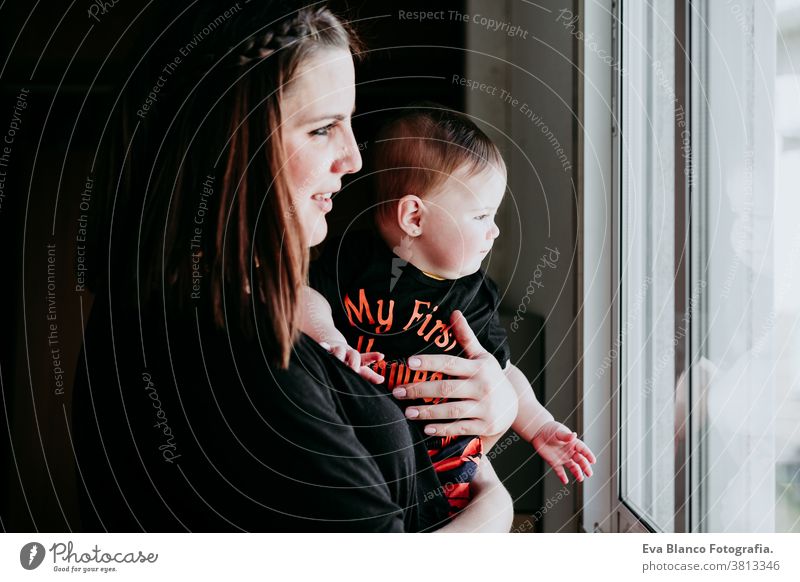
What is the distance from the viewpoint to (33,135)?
0.70 metres

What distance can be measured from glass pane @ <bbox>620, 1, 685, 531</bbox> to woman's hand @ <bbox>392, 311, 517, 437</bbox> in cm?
14

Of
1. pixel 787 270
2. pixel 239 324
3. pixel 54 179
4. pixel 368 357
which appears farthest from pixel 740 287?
pixel 54 179

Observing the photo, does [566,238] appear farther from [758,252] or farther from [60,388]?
[60,388]

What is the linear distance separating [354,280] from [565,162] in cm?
26

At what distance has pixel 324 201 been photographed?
26.9 inches

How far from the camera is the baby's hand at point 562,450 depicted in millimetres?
718

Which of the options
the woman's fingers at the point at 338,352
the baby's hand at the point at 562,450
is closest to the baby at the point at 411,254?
the woman's fingers at the point at 338,352

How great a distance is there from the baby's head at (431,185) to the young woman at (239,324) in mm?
45

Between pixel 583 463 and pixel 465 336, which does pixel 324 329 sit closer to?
pixel 465 336

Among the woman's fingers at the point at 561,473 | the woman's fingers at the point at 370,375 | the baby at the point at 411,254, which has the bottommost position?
the woman's fingers at the point at 561,473

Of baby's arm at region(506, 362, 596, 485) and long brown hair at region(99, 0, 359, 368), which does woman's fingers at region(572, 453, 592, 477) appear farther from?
long brown hair at region(99, 0, 359, 368)

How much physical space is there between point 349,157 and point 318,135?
Answer: 0.12 ft

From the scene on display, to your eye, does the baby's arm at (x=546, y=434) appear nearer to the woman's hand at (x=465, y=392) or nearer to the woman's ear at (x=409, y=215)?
the woman's hand at (x=465, y=392)
